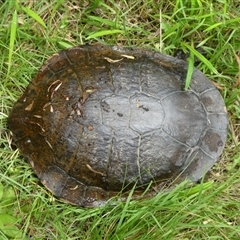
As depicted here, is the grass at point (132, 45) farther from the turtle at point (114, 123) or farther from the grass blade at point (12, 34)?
the turtle at point (114, 123)

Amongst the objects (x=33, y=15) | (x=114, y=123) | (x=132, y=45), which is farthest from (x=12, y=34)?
(x=114, y=123)

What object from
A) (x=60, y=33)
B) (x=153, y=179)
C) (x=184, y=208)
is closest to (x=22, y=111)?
(x=60, y=33)

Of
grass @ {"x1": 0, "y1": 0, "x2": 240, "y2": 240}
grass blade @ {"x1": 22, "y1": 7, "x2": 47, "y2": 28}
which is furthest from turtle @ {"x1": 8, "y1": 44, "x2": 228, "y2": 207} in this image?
grass blade @ {"x1": 22, "y1": 7, "x2": 47, "y2": 28}

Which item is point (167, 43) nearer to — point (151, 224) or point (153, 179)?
point (153, 179)

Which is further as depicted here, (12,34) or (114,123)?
(12,34)

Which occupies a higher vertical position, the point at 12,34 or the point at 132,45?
the point at 12,34

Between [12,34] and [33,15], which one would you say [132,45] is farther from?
[12,34]
